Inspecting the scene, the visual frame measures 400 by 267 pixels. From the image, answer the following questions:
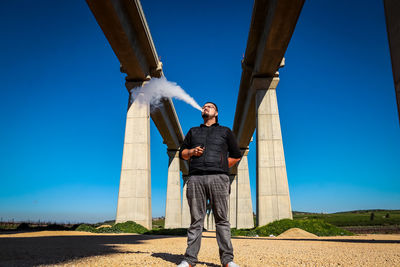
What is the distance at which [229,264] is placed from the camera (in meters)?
3.26

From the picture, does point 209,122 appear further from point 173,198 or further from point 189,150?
point 173,198

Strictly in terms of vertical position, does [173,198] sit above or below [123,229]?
above

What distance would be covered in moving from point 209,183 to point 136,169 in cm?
1221

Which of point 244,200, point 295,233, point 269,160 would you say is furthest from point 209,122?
point 244,200

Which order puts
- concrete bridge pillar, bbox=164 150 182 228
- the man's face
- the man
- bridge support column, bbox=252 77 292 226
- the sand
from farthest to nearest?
concrete bridge pillar, bbox=164 150 182 228
bridge support column, bbox=252 77 292 226
the sand
the man's face
the man

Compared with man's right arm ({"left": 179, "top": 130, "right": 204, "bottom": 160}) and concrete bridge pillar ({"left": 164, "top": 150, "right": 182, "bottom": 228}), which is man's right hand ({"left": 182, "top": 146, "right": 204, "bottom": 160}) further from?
concrete bridge pillar ({"left": 164, "top": 150, "right": 182, "bottom": 228})

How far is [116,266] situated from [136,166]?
39.1ft

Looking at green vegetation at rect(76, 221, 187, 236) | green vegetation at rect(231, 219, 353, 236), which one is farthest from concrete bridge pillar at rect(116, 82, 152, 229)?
green vegetation at rect(231, 219, 353, 236)

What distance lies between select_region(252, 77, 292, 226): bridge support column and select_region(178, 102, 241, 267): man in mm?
11395

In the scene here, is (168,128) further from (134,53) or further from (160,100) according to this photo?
(134,53)

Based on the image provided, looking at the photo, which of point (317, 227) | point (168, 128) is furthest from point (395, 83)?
point (168, 128)

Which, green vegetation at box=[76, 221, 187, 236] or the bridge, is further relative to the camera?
the bridge

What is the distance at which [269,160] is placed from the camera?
1494 centimetres

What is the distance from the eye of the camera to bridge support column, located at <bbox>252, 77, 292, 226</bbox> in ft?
46.6
